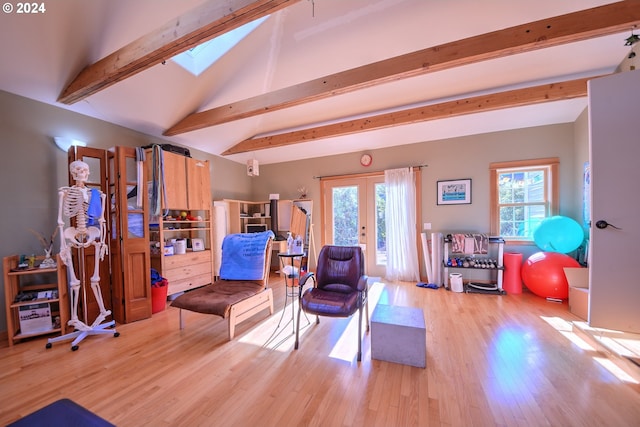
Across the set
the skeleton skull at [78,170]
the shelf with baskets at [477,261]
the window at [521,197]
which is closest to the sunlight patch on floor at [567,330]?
the shelf with baskets at [477,261]

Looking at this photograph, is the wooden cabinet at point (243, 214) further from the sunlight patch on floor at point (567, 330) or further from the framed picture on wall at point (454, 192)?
the sunlight patch on floor at point (567, 330)

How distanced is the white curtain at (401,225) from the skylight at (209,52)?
310cm

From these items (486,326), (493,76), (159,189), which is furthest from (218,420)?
(493,76)

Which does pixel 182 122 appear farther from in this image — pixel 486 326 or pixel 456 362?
pixel 486 326

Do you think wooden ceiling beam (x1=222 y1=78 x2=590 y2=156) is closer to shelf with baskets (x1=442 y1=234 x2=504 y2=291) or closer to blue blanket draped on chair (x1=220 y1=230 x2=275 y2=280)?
shelf with baskets (x1=442 y1=234 x2=504 y2=291)

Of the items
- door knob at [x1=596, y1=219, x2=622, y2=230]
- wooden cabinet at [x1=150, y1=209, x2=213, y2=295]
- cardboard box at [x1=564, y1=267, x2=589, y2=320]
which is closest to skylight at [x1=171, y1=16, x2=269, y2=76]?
wooden cabinet at [x1=150, y1=209, x2=213, y2=295]

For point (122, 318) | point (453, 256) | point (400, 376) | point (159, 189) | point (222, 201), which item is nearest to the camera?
point (400, 376)

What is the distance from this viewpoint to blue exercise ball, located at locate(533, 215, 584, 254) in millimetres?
3219

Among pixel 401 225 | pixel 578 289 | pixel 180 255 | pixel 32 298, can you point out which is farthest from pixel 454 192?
pixel 32 298

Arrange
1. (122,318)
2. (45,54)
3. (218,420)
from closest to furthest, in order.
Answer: (218,420), (45,54), (122,318)

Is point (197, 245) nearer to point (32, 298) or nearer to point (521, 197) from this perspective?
point (32, 298)

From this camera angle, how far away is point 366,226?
191 inches

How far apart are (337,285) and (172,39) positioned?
2614mm

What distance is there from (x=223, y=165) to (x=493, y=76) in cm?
474
